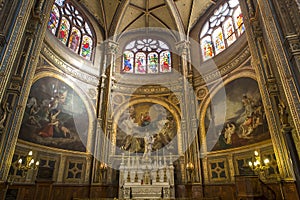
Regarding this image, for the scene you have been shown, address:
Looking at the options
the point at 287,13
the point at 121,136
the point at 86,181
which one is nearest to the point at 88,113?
the point at 121,136

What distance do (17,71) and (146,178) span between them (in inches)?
387

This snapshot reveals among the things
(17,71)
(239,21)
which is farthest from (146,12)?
(17,71)

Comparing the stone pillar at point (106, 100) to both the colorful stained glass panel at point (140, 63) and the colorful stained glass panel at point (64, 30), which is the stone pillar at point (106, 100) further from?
the colorful stained glass panel at point (64, 30)

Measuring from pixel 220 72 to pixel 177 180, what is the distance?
8289 mm

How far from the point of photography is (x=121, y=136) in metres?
16.2

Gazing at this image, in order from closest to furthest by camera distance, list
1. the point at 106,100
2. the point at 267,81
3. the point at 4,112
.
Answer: the point at 4,112, the point at 267,81, the point at 106,100

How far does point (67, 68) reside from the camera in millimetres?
14820

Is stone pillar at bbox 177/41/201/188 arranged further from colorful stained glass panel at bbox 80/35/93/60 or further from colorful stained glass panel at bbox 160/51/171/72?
colorful stained glass panel at bbox 80/35/93/60

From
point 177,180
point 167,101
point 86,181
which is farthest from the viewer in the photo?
point 167,101

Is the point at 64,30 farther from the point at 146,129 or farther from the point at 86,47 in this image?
the point at 146,129

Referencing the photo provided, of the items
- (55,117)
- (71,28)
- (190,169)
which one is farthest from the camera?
(71,28)

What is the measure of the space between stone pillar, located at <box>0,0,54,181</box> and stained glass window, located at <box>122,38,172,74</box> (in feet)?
32.0

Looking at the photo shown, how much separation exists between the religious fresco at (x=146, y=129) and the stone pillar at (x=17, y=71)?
27.9 ft

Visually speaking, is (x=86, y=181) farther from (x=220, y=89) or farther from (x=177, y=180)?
(x=220, y=89)
